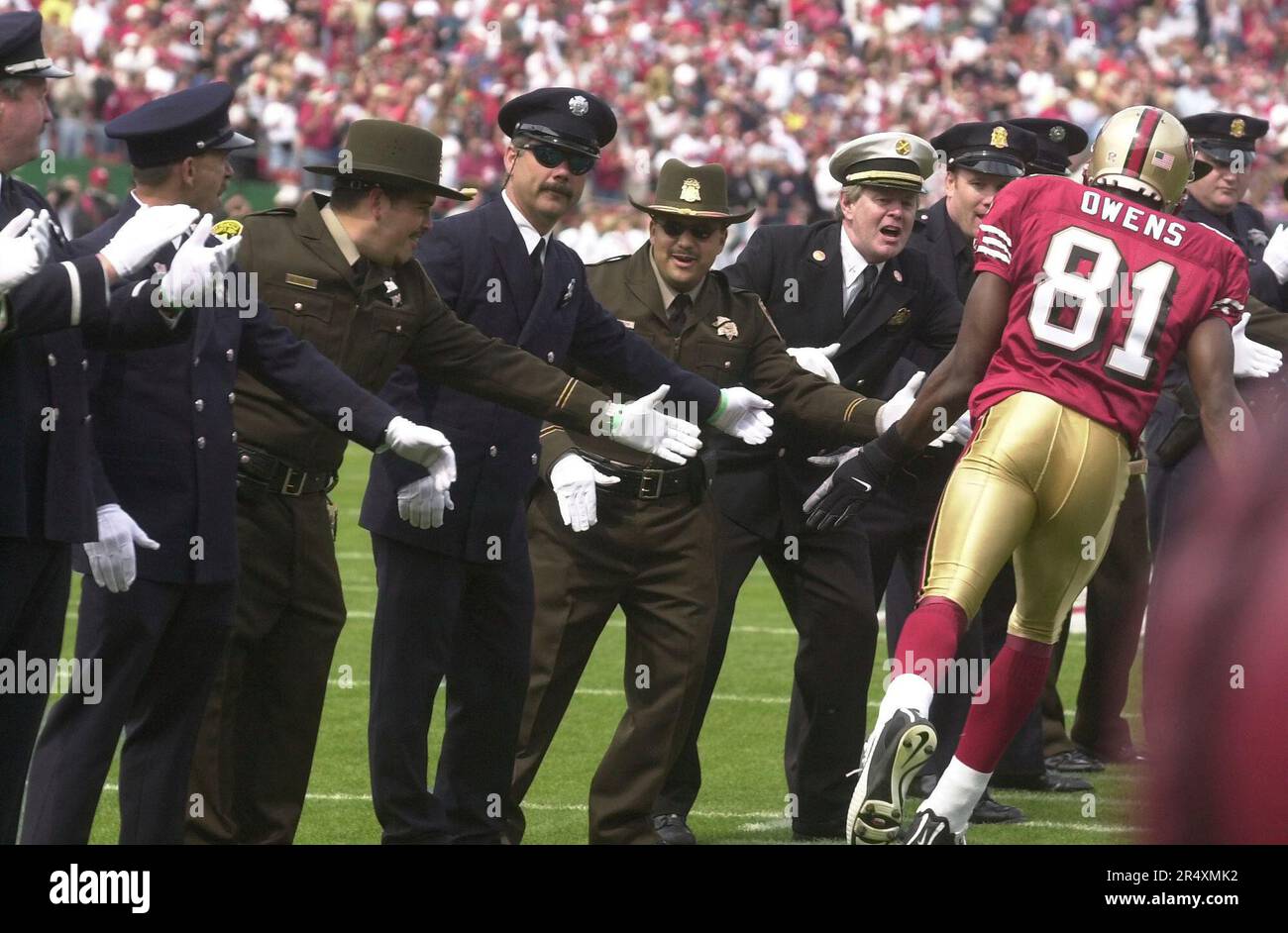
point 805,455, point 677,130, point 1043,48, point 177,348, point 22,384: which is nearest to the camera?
point 22,384

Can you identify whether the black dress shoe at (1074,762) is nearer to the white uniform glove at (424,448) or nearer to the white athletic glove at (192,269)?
the white uniform glove at (424,448)

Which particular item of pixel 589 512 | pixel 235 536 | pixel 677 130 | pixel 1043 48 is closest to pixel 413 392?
pixel 589 512

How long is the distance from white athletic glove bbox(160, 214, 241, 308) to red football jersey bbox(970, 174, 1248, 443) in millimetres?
2147

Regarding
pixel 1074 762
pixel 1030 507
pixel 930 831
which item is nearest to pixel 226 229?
pixel 1030 507

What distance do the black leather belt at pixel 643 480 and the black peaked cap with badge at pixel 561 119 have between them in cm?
96

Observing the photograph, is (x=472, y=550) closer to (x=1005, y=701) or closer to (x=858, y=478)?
(x=858, y=478)

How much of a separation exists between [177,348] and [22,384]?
0.54 metres

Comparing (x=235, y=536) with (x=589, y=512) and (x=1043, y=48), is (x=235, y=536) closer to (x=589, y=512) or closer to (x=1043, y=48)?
(x=589, y=512)

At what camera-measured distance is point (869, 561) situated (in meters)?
7.09

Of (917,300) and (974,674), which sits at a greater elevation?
(917,300)

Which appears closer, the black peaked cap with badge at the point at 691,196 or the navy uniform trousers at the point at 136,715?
the navy uniform trousers at the point at 136,715

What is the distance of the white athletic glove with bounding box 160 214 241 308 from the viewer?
4375 mm

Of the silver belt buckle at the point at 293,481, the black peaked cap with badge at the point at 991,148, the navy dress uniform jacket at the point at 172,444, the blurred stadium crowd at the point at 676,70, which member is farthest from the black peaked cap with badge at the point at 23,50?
the blurred stadium crowd at the point at 676,70

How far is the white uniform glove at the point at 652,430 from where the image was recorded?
19.0ft
